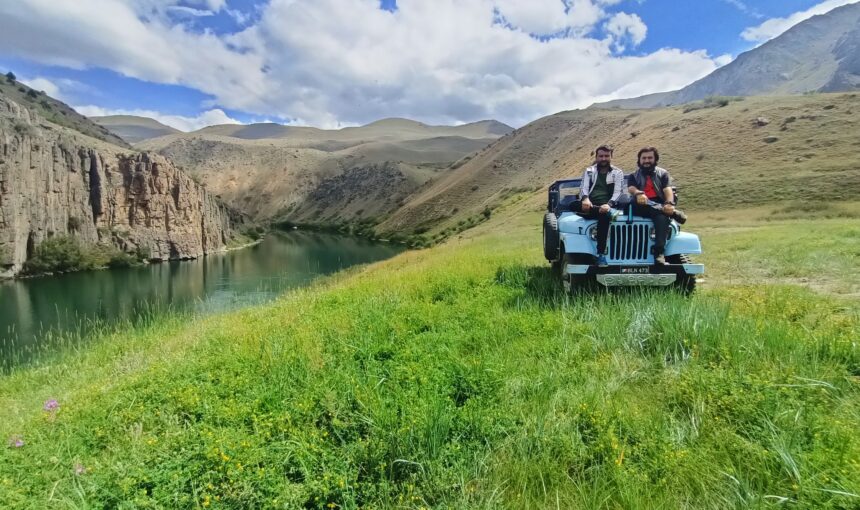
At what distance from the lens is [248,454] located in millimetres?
3295

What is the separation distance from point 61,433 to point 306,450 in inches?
105

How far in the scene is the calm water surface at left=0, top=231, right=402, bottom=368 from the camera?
2509cm

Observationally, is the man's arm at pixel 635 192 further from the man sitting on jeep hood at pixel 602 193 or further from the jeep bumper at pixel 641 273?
the jeep bumper at pixel 641 273

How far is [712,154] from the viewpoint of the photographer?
144ft

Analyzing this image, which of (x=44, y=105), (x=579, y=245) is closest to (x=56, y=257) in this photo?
(x=44, y=105)

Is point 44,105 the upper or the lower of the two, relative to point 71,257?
upper

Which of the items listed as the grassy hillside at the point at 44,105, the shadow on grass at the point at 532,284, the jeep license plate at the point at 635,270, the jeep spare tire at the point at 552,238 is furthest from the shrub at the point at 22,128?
the jeep license plate at the point at 635,270

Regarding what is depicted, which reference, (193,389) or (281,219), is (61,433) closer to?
(193,389)

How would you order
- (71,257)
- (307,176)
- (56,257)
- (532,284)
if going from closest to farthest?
(532,284) < (56,257) < (71,257) < (307,176)

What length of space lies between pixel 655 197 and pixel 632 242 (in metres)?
0.87

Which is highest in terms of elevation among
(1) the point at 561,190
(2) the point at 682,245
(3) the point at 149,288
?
(1) the point at 561,190

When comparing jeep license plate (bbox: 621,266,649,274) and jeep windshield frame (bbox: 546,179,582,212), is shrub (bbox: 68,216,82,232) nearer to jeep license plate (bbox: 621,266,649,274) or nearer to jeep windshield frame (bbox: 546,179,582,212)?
jeep windshield frame (bbox: 546,179,582,212)

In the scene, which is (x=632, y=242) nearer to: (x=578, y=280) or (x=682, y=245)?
(x=682, y=245)

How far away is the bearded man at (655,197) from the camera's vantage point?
7078 mm
